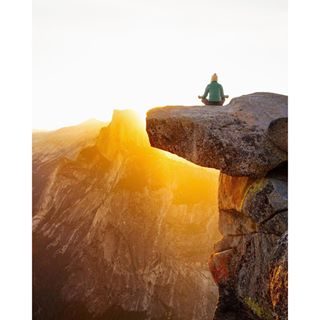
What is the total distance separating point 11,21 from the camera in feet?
19.7

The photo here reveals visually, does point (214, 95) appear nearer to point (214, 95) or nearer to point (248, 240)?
point (214, 95)

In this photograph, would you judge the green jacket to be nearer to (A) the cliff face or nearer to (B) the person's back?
(B) the person's back

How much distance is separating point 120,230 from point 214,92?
202 feet

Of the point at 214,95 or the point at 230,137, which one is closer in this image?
the point at 230,137

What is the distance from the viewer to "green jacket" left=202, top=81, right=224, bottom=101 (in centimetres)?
1645

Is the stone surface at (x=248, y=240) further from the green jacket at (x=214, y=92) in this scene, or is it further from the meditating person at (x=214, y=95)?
the green jacket at (x=214, y=92)

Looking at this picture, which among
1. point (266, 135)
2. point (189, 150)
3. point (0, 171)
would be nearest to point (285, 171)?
point (266, 135)

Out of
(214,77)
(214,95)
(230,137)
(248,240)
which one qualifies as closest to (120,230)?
(248,240)

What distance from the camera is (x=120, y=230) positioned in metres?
75.3

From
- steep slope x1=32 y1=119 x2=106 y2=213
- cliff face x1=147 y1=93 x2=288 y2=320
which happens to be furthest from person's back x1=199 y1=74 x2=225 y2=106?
steep slope x1=32 y1=119 x2=106 y2=213

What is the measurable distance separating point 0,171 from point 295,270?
453 cm

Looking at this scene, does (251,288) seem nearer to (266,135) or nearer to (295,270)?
(266,135)

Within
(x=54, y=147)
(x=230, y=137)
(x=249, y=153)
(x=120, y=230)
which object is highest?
(x=230, y=137)

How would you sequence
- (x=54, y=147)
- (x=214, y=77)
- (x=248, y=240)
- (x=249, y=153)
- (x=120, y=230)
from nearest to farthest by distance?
(x=249, y=153)
(x=214, y=77)
(x=248, y=240)
(x=120, y=230)
(x=54, y=147)
